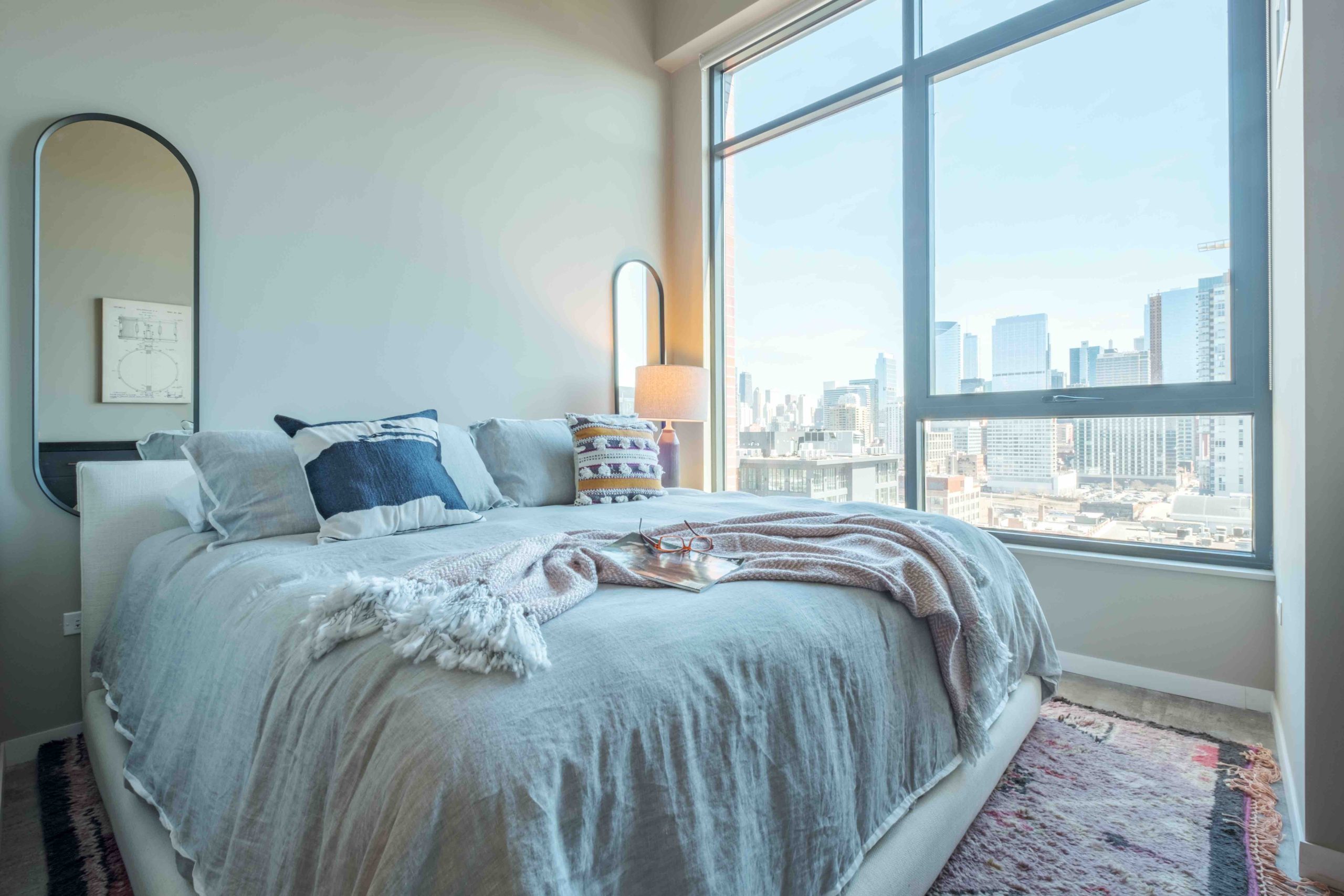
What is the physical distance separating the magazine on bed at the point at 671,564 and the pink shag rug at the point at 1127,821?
784mm

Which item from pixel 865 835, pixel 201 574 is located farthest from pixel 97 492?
pixel 865 835

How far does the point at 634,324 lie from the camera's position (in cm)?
383

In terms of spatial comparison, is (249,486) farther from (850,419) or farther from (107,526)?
(850,419)

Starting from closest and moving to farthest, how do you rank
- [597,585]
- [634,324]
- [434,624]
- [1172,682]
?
[434,624], [597,585], [1172,682], [634,324]

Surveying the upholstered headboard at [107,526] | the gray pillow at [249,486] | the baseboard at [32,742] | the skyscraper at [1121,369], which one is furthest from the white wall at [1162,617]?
the baseboard at [32,742]

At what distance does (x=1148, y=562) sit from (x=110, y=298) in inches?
141

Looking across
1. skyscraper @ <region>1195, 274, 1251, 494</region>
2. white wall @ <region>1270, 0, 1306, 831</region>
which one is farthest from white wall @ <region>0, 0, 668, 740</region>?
white wall @ <region>1270, 0, 1306, 831</region>

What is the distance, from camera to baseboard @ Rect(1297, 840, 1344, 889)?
Answer: 138 cm

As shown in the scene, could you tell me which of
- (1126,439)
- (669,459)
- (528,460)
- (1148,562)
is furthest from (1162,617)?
(528,460)

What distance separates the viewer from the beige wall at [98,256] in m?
2.06

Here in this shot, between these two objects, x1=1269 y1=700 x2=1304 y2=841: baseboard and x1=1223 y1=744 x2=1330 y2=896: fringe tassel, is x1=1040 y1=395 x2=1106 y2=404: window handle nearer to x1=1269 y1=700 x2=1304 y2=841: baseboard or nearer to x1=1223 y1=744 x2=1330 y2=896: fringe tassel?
x1=1269 y1=700 x2=1304 y2=841: baseboard

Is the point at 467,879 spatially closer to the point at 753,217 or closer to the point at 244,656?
the point at 244,656

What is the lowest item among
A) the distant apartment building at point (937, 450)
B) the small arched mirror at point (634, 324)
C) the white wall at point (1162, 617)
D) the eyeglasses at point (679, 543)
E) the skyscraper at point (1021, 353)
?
the white wall at point (1162, 617)

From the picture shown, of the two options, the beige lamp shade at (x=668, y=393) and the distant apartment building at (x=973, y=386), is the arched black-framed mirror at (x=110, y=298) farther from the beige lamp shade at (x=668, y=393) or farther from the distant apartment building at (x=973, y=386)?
the distant apartment building at (x=973, y=386)
